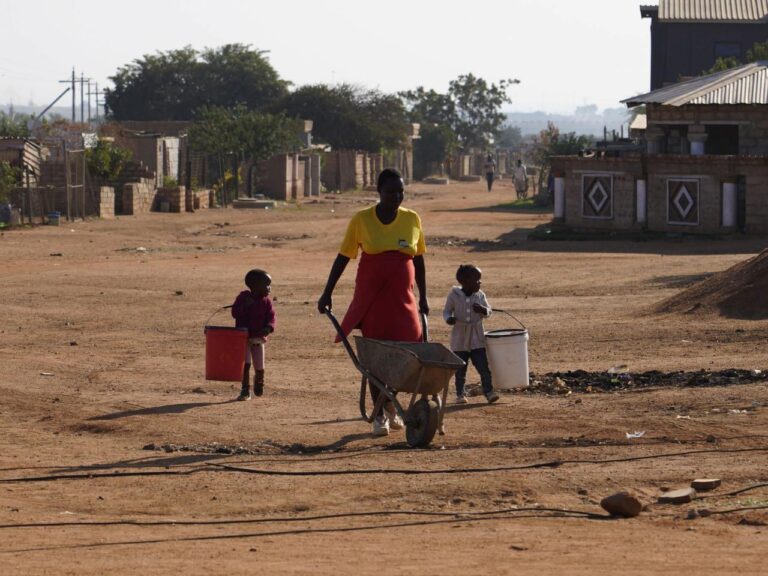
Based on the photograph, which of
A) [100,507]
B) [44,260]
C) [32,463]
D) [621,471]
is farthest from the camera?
[44,260]

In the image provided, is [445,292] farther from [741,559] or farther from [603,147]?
[603,147]

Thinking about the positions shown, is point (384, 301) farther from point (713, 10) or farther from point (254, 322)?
point (713, 10)

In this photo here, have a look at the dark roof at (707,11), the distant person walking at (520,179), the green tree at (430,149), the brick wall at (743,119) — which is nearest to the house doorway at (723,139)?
the brick wall at (743,119)

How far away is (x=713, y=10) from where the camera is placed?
207 ft

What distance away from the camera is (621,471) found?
27.0 feet

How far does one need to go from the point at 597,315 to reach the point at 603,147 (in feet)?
72.3

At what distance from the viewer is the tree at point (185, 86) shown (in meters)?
95.1

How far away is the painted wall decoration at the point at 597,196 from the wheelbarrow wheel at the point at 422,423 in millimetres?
22474

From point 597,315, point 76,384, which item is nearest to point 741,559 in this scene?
point 76,384

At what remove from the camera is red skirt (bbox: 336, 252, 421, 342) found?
9.55 meters

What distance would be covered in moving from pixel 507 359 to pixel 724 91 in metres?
23.8

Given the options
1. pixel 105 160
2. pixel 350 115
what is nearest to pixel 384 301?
pixel 105 160

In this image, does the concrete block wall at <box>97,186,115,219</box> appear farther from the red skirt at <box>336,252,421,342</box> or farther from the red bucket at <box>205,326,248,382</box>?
the red skirt at <box>336,252,421,342</box>

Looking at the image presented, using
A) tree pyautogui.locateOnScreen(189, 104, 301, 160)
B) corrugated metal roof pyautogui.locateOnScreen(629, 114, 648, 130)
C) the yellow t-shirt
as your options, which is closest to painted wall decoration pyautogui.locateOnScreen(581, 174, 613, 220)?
corrugated metal roof pyautogui.locateOnScreen(629, 114, 648, 130)
